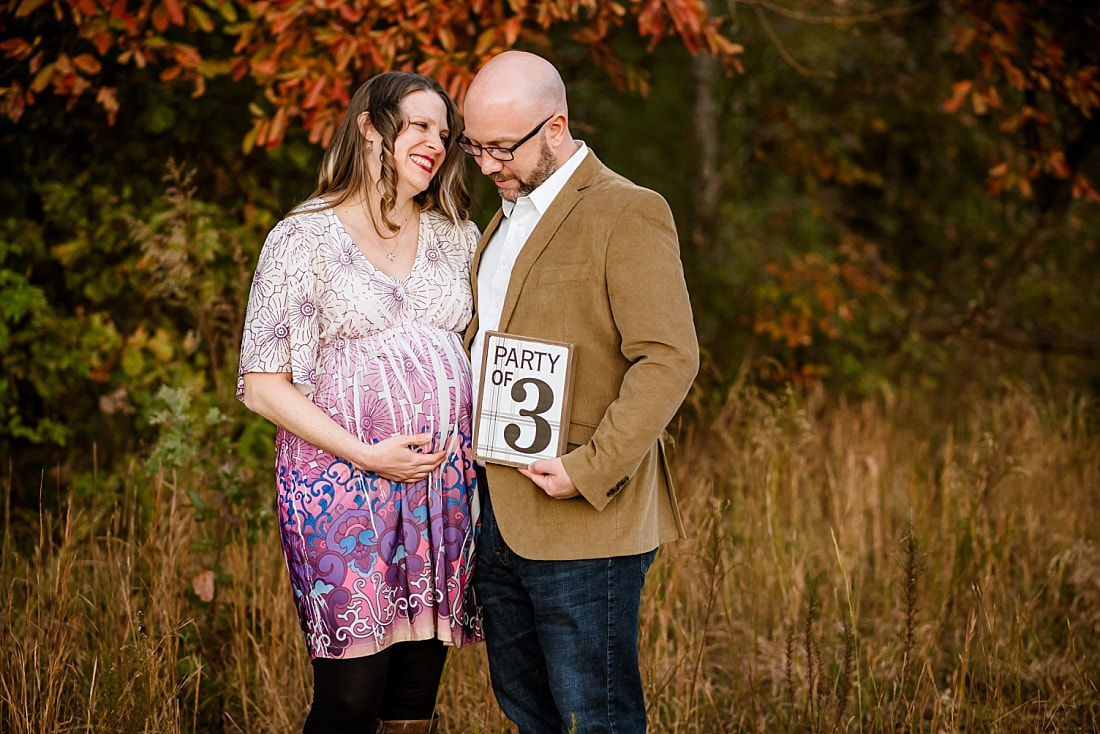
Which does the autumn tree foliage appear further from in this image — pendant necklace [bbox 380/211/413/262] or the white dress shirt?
the white dress shirt

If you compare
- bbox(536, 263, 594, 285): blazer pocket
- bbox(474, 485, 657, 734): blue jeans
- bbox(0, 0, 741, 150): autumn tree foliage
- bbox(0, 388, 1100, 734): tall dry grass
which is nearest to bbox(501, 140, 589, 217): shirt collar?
bbox(536, 263, 594, 285): blazer pocket

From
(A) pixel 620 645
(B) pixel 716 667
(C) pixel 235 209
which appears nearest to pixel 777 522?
(B) pixel 716 667

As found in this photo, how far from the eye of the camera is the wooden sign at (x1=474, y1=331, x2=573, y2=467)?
91.4 inches

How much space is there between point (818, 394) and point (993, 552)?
1803 mm

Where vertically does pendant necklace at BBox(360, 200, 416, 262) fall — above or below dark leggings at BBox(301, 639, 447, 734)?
above

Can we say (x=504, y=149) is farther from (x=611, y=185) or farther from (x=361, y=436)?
(x=361, y=436)

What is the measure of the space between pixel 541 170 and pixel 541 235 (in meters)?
0.16

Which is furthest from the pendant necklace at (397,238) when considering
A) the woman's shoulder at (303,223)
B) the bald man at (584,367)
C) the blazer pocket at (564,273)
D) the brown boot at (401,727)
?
the brown boot at (401,727)

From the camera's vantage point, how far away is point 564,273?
236cm

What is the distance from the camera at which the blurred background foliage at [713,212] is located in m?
4.25

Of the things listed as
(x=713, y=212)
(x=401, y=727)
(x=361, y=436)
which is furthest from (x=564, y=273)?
(x=713, y=212)

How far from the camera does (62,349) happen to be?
457 cm

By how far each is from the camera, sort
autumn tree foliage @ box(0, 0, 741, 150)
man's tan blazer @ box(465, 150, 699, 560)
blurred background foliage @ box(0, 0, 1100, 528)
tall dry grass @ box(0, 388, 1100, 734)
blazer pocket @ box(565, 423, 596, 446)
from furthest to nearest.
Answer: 1. blurred background foliage @ box(0, 0, 1100, 528)
2. autumn tree foliage @ box(0, 0, 741, 150)
3. tall dry grass @ box(0, 388, 1100, 734)
4. blazer pocket @ box(565, 423, 596, 446)
5. man's tan blazer @ box(465, 150, 699, 560)

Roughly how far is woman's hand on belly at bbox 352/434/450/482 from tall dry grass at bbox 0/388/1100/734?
74 centimetres
